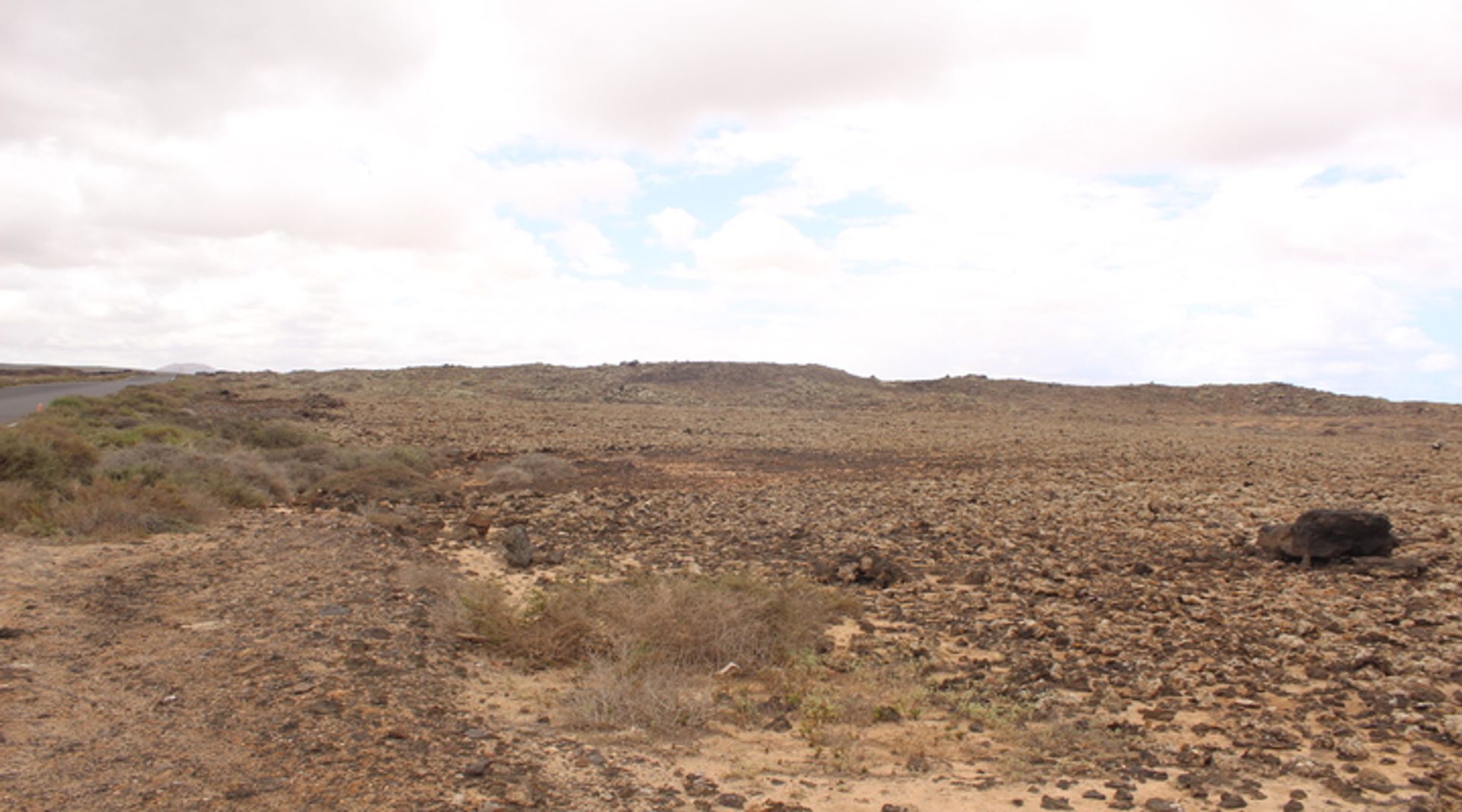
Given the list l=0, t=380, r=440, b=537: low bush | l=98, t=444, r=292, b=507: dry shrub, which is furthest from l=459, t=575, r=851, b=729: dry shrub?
l=98, t=444, r=292, b=507: dry shrub

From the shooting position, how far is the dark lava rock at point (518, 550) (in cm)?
1027

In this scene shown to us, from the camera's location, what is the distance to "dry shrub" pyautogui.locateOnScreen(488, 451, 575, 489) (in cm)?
1662

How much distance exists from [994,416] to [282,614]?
32384 mm

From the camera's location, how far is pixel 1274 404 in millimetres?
38344

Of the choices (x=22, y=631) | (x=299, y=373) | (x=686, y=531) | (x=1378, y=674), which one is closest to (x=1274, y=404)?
(x=686, y=531)

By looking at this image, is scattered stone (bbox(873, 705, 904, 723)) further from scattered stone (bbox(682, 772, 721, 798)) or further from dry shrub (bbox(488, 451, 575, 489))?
dry shrub (bbox(488, 451, 575, 489))

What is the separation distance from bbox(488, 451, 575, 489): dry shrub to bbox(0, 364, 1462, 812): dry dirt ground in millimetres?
1259

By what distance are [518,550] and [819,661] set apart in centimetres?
457

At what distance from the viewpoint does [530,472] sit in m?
17.5

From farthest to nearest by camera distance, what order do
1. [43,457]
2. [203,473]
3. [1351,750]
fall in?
[203,473]
[43,457]
[1351,750]

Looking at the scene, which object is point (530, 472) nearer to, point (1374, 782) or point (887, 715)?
point (887, 715)

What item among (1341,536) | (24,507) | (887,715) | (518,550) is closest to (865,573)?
(887,715)

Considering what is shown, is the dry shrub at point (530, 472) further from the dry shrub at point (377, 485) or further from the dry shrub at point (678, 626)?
the dry shrub at point (678, 626)

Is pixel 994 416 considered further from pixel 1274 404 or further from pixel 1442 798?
pixel 1442 798
